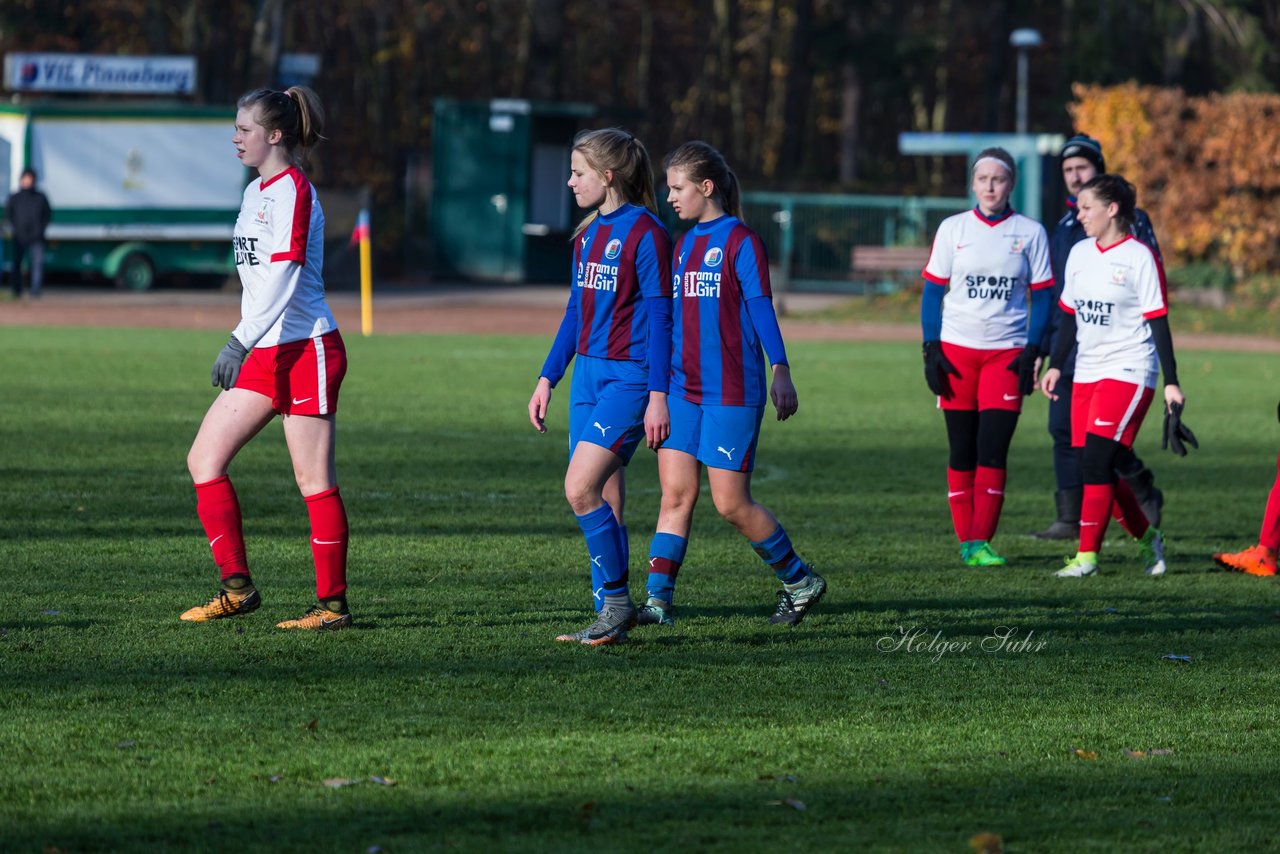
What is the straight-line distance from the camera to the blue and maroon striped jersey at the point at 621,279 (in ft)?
21.7

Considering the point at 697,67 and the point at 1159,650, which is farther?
the point at 697,67

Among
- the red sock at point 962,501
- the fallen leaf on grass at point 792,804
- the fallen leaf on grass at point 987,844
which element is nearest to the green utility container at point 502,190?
the red sock at point 962,501


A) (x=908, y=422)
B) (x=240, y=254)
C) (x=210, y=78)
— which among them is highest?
(x=210, y=78)

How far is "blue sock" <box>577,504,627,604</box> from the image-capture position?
6.74m

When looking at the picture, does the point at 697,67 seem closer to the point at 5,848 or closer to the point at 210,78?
the point at 210,78

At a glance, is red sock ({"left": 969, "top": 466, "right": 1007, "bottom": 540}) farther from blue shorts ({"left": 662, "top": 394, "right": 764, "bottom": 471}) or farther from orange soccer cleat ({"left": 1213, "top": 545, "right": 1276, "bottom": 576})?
blue shorts ({"left": 662, "top": 394, "right": 764, "bottom": 471})

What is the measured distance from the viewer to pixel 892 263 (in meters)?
32.2

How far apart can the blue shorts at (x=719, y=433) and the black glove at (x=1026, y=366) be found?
242cm

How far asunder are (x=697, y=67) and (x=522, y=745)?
58.6m

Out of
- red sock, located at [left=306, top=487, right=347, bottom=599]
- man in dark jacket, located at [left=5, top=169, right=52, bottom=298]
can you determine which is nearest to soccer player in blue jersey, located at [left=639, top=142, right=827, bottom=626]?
red sock, located at [left=306, top=487, right=347, bottom=599]

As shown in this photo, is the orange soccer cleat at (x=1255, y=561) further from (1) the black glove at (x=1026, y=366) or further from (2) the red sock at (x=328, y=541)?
(2) the red sock at (x=328, y=541)

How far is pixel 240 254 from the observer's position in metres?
6.78

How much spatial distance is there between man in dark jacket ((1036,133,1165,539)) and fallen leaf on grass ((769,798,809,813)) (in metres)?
4.43


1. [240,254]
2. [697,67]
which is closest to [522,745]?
[240,254]
